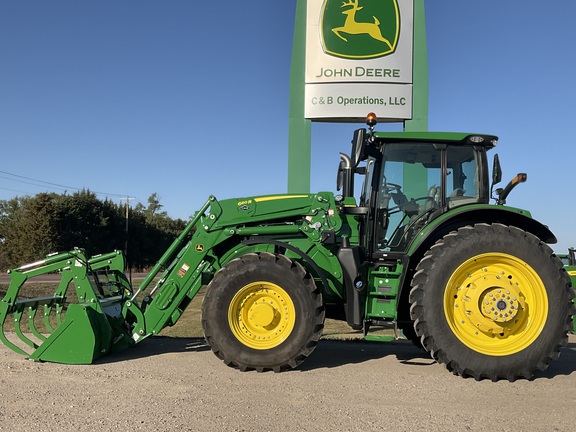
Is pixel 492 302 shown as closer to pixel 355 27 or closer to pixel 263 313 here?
pixel 263 313

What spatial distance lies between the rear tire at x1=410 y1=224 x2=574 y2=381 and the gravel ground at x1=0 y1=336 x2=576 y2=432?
0.78 feet

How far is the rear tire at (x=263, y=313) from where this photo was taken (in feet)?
14.7

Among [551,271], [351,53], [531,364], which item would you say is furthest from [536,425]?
[351,53]

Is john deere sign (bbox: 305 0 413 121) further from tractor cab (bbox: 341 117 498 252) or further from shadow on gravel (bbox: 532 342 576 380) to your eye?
shadow on gravel (bbox: 532 342 576 380)

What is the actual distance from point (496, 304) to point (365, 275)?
4.23ft

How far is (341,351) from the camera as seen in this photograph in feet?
18.5

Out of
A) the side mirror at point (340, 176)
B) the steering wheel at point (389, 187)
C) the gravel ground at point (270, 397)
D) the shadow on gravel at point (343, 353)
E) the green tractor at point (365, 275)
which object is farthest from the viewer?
the side mirror at point (340, 176)

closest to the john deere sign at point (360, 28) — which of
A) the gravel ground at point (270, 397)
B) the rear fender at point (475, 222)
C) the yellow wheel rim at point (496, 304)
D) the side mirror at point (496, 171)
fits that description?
the side mirror at point (496, 171)

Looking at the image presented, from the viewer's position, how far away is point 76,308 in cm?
463

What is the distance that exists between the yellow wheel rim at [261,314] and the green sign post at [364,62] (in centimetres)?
507

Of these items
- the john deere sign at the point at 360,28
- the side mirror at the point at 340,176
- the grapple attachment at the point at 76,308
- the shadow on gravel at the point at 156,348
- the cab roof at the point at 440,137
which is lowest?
the shadow on gravel at the point at 156,348

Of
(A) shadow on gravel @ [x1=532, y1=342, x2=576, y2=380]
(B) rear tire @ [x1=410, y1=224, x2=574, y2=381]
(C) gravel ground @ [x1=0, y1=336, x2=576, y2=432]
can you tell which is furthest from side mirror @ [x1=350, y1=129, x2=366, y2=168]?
(A) shadow on gravel @ [x1=532, y1=342, x2=576, y2=380]

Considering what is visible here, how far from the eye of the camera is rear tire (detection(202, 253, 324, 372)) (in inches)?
177

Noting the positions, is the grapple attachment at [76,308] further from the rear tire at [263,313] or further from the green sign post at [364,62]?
the green sign post at [364,62]
